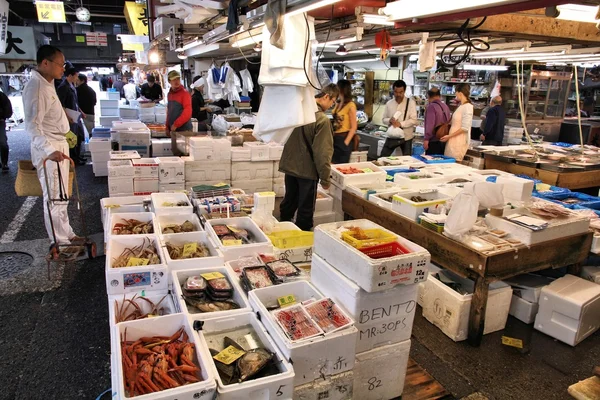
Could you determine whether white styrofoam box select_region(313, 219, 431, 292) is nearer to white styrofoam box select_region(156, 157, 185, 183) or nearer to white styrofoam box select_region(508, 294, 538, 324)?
white styrofoam box select_region(508, 294, 538, 324)

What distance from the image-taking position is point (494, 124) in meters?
9.10

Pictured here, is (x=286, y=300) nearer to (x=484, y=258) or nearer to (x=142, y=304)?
(x=142, y=304)

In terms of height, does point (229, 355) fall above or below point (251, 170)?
below

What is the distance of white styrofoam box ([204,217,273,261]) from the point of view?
11.4ft

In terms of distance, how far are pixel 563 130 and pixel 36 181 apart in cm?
1335

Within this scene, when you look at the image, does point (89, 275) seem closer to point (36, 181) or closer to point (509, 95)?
point (36, 181)

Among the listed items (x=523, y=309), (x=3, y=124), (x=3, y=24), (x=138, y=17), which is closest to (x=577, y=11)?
(x=523, y=309)

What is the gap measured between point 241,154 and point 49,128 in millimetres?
2529

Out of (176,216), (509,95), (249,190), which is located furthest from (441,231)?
(509,95)

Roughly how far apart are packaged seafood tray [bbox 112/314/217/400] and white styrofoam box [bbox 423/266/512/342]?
2.42m

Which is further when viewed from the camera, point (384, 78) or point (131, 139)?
point (384, 78)

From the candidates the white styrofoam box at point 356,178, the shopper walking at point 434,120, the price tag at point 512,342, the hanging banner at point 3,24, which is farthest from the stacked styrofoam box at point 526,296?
the hanging banner at point 3,24

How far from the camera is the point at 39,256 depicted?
17.1 ft

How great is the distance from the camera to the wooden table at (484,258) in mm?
3547
